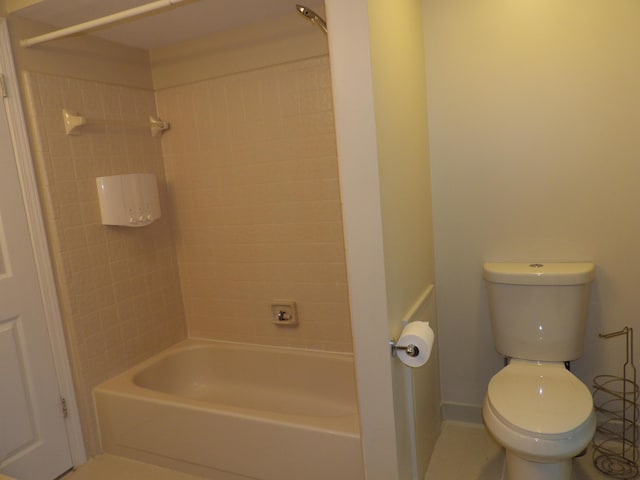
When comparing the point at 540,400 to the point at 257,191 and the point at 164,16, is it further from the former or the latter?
the point at 164,16

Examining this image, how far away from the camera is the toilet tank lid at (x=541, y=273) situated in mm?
1734

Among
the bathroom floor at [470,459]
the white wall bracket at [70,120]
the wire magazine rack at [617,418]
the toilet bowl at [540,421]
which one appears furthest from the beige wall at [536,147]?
the white wall bracket at [70,120]

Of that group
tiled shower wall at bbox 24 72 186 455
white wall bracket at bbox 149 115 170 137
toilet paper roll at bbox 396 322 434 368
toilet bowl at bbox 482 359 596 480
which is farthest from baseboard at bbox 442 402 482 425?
white wall bracket at bbox 149 115 170 137

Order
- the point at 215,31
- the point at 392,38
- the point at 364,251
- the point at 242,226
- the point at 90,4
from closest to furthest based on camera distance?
the point at 364,251, the point at 392,38, the point at 90,4, the point at 215,31, the point at 242,226

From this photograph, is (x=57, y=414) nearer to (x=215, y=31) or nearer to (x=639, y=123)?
(x=215, y=31)

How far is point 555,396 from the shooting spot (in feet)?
5.03

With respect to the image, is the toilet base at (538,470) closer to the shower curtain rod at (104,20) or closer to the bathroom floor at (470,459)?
the bathroom floor at (470,459)

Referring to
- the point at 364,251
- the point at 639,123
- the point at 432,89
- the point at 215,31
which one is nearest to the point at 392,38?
the point at 432,89

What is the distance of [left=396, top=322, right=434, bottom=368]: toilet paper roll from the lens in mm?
1349

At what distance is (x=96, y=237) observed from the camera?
2.19m

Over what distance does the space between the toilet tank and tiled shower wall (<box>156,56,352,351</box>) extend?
81 cm

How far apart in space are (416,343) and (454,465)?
90 centimetres

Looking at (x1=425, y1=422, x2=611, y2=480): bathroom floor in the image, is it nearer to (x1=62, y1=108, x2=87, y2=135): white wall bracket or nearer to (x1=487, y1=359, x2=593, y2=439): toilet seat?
(x1=487, y1=359, x2=593, y2=439): toilet seat

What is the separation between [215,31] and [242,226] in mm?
1088
